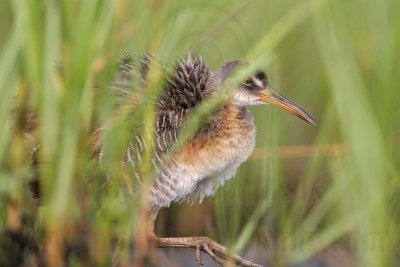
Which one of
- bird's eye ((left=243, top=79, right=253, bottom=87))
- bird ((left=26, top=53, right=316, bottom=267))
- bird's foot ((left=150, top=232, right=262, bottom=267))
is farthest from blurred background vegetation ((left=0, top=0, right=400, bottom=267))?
bird's eye ((left=243, top=79, right=253, bottom=87))

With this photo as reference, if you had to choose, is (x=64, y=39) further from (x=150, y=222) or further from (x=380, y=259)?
(x=150, y=222)

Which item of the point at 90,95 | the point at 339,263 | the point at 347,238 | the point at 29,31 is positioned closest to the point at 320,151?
the point at 90,95

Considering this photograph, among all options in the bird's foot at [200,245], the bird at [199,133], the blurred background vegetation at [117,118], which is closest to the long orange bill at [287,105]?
the bird at [199,133]

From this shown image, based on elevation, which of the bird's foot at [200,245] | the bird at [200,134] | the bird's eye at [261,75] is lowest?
the bird's foot at [200,245]

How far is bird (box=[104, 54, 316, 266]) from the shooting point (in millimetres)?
4867

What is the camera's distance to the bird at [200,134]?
4.87m

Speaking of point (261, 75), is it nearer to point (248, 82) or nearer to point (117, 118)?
point (248, 82)

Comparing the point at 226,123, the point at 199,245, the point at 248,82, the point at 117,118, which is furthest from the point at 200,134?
the point at 117,118

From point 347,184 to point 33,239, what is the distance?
1.09 metres

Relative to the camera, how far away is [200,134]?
16.6ft

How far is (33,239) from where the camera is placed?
3.69 m

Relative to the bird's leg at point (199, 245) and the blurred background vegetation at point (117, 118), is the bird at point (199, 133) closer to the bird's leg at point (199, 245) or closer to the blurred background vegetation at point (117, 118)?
the bird's leg at point (199, 245)

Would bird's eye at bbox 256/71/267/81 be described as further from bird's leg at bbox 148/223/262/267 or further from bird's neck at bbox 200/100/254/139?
bird's leg at bbox 148/223/262/267

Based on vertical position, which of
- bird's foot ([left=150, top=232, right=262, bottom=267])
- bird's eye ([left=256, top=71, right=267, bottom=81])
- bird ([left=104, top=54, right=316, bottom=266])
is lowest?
bird's foot ([left=150, top=232, right=262, bottom=267])
